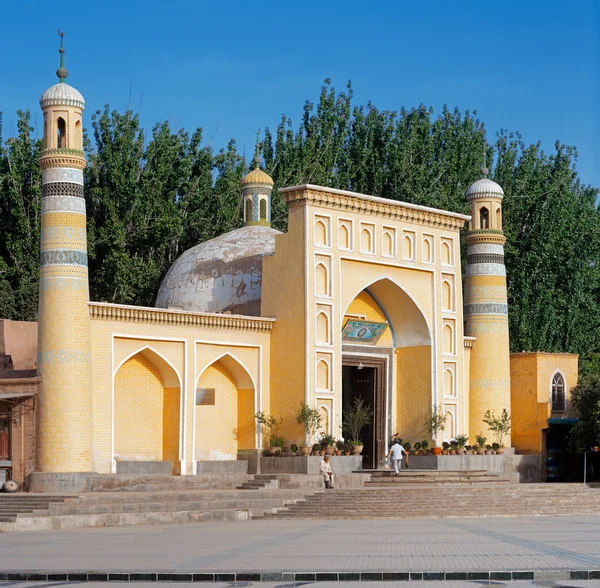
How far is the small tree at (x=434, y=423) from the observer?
27297 mm

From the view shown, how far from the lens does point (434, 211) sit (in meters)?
28.2

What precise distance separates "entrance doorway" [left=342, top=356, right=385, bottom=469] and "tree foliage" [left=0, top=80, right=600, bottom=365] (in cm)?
670

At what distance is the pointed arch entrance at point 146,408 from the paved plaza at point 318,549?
572cm

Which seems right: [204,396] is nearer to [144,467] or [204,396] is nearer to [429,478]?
[144,467]

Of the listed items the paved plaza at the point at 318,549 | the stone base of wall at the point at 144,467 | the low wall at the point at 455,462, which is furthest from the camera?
the low wall at the point at 455,462

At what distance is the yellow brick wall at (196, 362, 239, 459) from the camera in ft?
82.3

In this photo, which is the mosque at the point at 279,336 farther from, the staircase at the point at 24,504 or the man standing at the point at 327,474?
the staircase at the point at 24,504

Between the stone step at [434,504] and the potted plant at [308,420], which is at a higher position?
the potted plant at [308,420]

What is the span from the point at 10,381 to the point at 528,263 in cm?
1885

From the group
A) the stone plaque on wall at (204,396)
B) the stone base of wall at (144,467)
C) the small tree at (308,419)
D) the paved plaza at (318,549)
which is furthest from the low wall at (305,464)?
the paved plaza at (318,549)

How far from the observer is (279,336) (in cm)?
2581

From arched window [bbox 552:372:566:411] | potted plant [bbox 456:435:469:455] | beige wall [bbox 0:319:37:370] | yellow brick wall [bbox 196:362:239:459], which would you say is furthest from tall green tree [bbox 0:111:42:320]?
arched window [bbox 552:372:566:411]

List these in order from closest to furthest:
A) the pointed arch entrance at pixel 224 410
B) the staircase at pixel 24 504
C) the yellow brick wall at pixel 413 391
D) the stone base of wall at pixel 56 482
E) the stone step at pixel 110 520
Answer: the stone step at pixel 110 520 → the staircase at pixel 24 504 → the stone base of wall at pixel 56 482 → the pointed arch entrance at pixel 224 410 → the yellow brick wall at pixel 413 391

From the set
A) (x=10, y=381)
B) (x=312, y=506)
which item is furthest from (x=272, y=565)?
(x=10, y=381)
